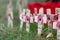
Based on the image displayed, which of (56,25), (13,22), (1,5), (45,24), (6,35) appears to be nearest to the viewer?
(56,25)

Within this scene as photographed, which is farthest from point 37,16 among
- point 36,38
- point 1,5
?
point 1,5

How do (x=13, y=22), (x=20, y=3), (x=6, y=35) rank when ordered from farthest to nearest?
1. (x=20, y=3)
2. (x=13, y=22)
3. (x=6, y=35)

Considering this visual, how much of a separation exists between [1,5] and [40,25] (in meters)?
1.30

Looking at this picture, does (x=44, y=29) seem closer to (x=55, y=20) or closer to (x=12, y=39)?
(x=55, y=20)

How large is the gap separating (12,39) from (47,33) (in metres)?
0.28

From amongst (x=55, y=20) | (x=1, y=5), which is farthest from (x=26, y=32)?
(x=1, y=5)

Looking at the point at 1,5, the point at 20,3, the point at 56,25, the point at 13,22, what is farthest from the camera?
the point at 1,5

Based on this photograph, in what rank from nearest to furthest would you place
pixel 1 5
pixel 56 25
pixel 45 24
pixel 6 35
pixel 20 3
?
pixel 56 25 < pixel 6 35 < pixel 45 24 < pixel 20 3 < pixel 1 5

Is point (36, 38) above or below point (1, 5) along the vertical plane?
below

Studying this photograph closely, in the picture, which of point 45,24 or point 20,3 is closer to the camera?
point 45,24

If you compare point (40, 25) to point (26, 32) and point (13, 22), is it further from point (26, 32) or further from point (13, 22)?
point (13, 22)

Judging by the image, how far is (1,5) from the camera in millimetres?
2998

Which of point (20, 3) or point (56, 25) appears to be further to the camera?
point (20, 3)

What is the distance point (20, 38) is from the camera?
1.67 m
